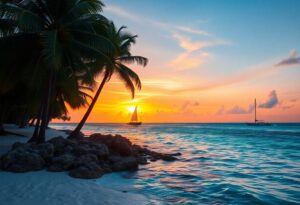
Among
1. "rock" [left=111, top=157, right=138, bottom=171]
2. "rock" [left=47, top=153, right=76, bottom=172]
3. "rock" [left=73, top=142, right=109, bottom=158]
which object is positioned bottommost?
"rock" [left=111, top=157, right=138, bottom=171]

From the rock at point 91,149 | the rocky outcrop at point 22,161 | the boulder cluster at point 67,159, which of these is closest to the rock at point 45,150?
the boulder cluster at point 67,159

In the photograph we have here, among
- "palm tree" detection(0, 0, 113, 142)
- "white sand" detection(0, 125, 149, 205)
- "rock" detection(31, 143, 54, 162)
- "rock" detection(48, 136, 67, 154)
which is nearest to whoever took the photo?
"white sand" detection(0, 125, 149, 205)

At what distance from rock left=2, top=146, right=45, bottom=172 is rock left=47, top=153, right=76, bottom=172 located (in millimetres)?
509

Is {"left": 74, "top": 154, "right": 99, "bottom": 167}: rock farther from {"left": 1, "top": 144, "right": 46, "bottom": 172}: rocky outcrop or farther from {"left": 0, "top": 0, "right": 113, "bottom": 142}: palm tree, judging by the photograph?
{"left": 0, "top": 0, "right": 113, "bottom": 142}: palm tree

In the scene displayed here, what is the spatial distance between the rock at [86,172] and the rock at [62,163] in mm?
782

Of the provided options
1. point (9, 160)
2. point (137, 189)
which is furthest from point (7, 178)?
point (137, 189)

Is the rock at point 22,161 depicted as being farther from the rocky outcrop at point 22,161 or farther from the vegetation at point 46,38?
the vegetation at point 46,38

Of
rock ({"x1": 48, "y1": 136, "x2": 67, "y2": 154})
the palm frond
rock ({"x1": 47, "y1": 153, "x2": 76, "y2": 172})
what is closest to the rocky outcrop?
rock ({"x1": 47, "y1": 153, "x2": 76, "y2": 172})

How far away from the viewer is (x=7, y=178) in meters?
10.5

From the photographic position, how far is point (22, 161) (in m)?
12.3

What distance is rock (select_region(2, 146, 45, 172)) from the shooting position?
1194 cm

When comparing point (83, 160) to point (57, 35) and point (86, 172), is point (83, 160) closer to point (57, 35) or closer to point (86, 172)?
point (86, 172)

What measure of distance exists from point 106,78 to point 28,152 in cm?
1154

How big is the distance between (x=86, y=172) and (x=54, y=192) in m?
3.24
